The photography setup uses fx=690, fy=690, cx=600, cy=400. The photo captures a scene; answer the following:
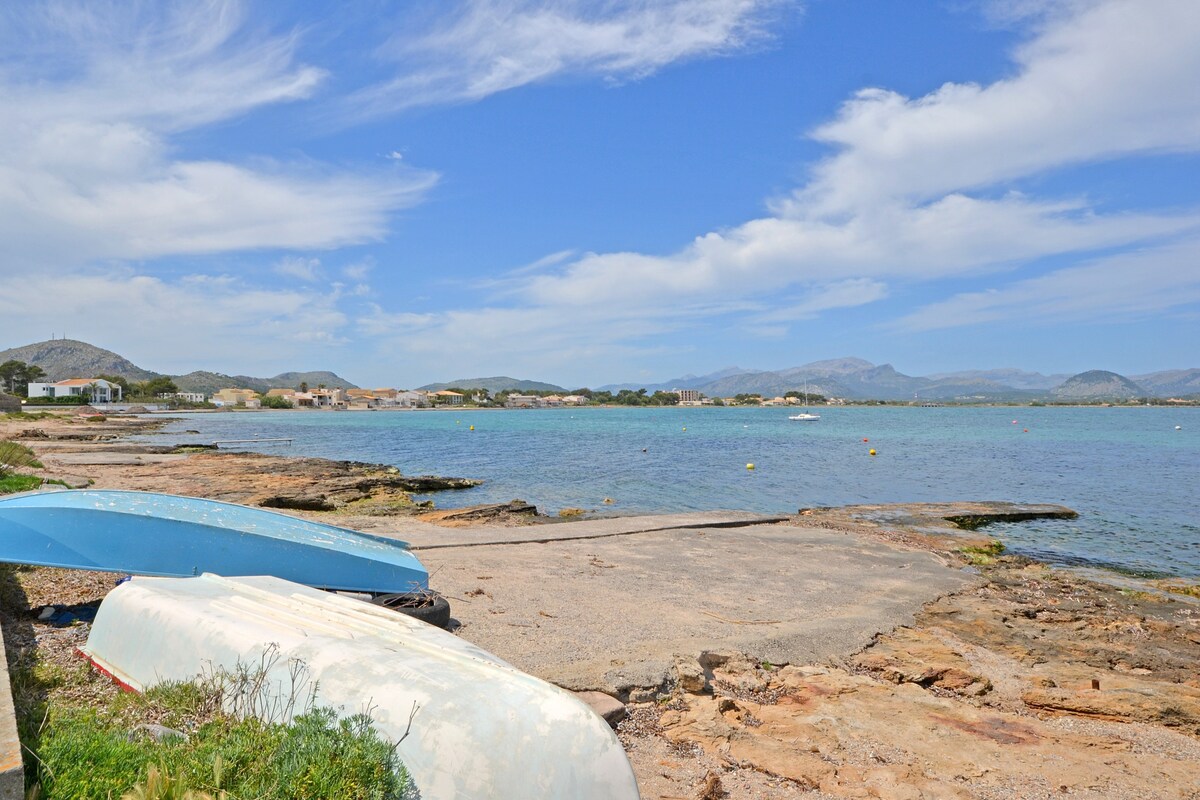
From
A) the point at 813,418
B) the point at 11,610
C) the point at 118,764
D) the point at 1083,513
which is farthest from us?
the point at 813,418

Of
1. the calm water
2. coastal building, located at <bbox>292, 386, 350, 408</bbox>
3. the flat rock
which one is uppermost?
coastal building, located at <bbox>292, 386, 350, 408</bbox>

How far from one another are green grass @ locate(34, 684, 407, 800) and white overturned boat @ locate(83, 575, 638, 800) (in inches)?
7.4

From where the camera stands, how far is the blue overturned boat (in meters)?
6.18

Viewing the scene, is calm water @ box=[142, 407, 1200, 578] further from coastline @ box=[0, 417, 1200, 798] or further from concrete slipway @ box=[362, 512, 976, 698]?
coastline @ box=[0, 417, 1200, 798]

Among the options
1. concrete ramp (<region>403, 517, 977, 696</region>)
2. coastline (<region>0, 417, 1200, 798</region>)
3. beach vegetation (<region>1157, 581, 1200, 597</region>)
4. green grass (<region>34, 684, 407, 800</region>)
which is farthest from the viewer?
beach vegetation (<region>1157, 581, 1200, 597</region>)

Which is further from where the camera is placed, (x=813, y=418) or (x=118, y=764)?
(x=813, y=418)

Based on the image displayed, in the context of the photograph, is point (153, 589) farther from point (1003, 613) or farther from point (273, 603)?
point (1003, 613)

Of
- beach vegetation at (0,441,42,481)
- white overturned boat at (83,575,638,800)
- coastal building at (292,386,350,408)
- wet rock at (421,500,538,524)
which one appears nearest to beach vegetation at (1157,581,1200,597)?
white overturned boat at (83,575,638,800)

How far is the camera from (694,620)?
7.71 meters

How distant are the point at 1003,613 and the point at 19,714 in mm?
9656

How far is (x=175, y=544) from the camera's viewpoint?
648 centimetres

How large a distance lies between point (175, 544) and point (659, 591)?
5.60 metres

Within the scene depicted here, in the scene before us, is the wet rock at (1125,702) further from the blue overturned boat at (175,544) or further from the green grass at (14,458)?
the green grass at (14,458)

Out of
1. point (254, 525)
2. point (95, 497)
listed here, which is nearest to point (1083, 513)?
point (254, 525)
